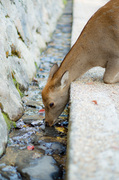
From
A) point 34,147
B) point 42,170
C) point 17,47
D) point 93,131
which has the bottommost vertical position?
point 34,147

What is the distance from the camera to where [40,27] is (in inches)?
347

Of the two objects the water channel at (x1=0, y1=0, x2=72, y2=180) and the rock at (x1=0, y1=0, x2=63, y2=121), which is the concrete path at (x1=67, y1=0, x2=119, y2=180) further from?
the rock at (x1=0, y1=0, x2=63, y2=121)

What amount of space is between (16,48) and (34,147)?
2467 mm

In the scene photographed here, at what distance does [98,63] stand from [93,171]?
284cm

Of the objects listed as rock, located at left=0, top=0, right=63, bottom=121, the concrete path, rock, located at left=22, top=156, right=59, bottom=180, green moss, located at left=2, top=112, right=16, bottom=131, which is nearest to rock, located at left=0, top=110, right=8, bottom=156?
green moss, located at left=2, top=112, right=16, bottom=131

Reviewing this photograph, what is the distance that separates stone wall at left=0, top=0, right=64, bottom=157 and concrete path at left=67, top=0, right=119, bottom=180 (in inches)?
37.9

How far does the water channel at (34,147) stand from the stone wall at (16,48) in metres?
0.20

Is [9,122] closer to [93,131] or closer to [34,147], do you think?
[34,147]

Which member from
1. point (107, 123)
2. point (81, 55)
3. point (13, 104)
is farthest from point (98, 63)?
point (107, 123)

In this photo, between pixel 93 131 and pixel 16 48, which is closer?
pixel 93 131

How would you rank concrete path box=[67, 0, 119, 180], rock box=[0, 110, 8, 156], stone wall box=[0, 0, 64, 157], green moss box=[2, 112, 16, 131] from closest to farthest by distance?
concrete path box=[67, 0, 119, 180] < rock box=[0, 110, 8, 156] < green moss box=[2, 112, 16, 131] < stone wall box=[0, 0, 64, 157]

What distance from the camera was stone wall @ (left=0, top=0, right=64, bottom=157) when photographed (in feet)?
14.4

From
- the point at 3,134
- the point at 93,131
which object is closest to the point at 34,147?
the point at 3,134

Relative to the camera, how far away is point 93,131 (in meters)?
3.03
